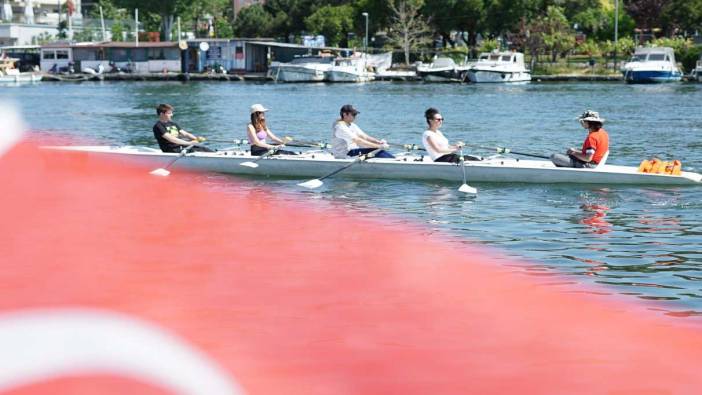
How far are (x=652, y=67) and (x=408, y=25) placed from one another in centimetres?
2704

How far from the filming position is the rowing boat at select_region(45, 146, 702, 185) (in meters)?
19.9

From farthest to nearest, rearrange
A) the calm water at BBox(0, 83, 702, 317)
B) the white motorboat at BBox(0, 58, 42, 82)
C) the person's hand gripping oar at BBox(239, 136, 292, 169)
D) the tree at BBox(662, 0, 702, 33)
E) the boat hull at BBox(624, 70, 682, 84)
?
the white motorboat at BBox(0, 58, 42, 82)
the tree at BBox(662, 0, 702, 33)
the boat hull at BBox(624, 70, 682, 84)
the person's hand gripping oar at BBox(239, 136, 292, 169)
the calm water at BBox(0, 83, 702, 317)

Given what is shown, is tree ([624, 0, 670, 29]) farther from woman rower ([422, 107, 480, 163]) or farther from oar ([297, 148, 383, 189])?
oar ([297, 148, 383, 189])

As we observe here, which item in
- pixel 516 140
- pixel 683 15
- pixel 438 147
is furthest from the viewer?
pixel 683 15

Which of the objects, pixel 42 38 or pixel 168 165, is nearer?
pixel 168 165

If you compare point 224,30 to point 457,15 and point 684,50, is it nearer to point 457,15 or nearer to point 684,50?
point 457,15

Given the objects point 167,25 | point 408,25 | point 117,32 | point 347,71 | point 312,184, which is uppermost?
point 167,25

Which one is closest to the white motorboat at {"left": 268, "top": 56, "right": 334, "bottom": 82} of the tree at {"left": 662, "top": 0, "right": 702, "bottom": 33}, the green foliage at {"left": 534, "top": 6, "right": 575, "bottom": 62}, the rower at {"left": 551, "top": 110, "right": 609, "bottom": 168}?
the green foliage at {"left": 534, "top": 6, "right": 575, "bottom": 62}

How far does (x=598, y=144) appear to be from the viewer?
1972 centimetres

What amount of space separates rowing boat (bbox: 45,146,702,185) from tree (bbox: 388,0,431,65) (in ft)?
241

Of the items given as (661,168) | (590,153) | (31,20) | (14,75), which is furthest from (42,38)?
(661,168)

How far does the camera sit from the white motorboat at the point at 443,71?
8281 cm

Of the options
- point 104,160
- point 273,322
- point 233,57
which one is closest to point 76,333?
point 273,322

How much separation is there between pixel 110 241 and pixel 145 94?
59351 mm
